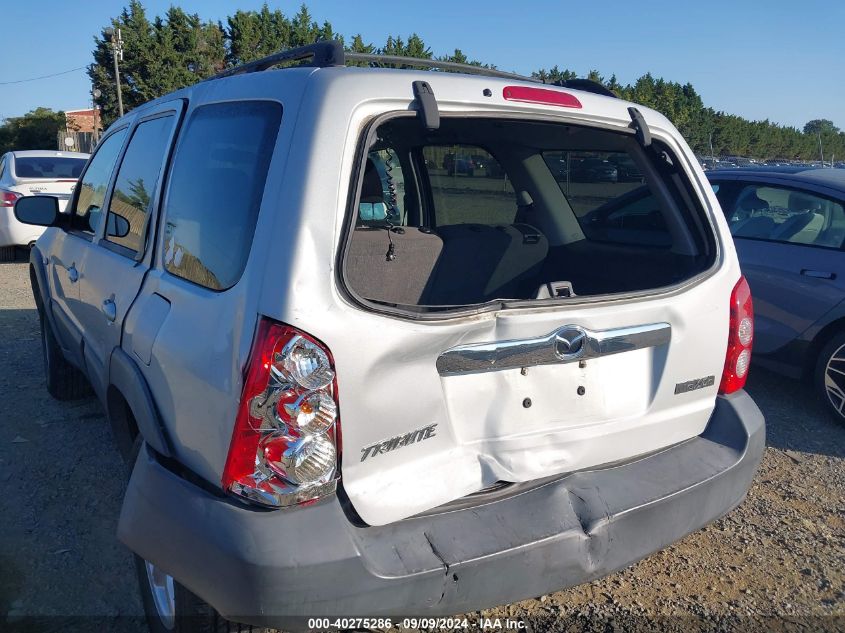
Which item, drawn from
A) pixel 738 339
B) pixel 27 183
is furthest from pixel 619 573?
pixel 27 183

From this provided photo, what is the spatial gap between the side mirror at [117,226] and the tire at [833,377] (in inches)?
169

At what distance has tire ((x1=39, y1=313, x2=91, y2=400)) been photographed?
476 cm

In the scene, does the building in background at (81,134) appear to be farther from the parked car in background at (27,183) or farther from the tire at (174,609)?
the tire at (174,609)

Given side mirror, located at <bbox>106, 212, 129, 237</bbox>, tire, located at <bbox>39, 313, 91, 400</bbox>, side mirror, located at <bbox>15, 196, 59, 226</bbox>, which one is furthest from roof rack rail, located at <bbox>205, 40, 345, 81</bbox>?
tire, located at <bbox>39, 313, 91, 400</bbox>

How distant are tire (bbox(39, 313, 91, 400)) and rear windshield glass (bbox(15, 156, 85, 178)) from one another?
6.82 m

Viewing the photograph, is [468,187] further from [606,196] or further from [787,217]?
[787,217]

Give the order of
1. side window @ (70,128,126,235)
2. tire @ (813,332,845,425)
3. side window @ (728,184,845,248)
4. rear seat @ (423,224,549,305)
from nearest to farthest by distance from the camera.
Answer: rear seat @ (423,224,549,305) < side window @ (70,128,126,235) < tire @ (813,332,845,425) < side window @ (728,184,845,248)

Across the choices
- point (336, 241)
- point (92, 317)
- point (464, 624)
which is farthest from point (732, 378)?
point (92, 317)

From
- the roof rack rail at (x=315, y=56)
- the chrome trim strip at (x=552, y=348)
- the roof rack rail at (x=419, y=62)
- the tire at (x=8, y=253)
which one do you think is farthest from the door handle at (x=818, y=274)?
the tire at (x=8, y=253)

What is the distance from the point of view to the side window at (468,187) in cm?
385

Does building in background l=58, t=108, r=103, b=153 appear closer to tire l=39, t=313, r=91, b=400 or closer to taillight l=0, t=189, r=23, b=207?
taillight l=0, t=189, r=23, b=207

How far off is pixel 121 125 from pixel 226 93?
140 centimetres

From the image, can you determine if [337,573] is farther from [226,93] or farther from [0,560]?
[0,560]

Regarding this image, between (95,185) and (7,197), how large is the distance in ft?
25.1
